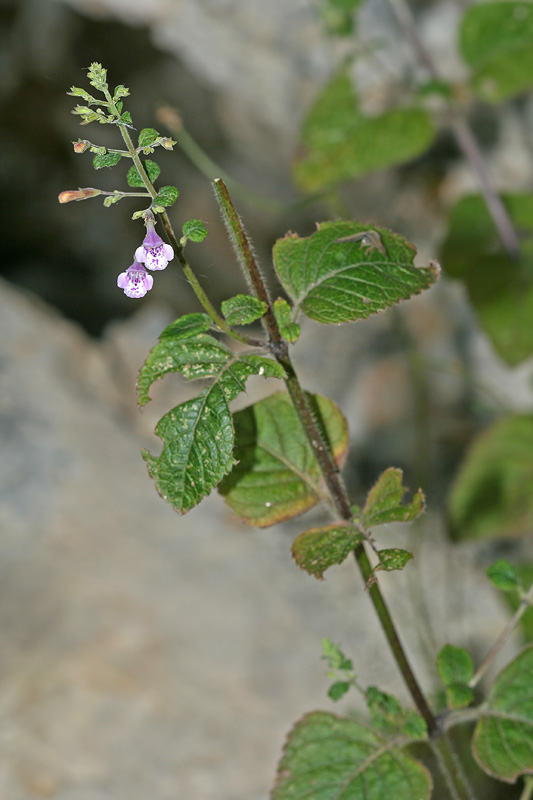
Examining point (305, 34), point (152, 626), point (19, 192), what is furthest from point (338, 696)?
point (19, 192)

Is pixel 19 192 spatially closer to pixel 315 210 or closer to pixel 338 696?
pixel 315 210

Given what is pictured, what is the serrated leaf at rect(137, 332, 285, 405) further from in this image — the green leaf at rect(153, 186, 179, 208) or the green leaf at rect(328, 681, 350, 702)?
the green leaf at rect(328, 681, 350, 702)

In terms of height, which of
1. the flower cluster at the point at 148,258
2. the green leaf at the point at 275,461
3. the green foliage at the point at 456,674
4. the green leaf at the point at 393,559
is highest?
the flower cluster at the point at 148,258

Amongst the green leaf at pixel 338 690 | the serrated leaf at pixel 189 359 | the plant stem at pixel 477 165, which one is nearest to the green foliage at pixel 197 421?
the serrated leaf at pixel 189 359

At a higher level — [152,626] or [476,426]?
[476,426]

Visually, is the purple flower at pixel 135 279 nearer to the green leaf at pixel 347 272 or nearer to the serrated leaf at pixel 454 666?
the green leaf at pixel 347 272
